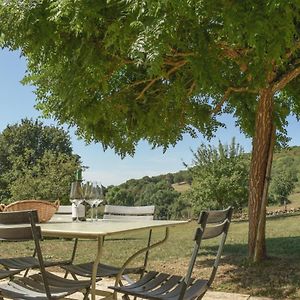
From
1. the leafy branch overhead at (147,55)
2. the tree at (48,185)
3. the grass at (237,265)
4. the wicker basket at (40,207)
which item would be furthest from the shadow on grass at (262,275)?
the tree at (48,185)

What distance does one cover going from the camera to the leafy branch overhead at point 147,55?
3.63 meters

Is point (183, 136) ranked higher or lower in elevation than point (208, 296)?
higher

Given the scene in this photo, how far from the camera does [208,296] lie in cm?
499

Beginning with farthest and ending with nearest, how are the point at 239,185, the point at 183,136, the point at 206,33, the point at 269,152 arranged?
the point at 239,185 < the point at 183,136 < the point at 269,152 < the point at 206,33

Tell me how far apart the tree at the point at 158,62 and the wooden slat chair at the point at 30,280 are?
5.82 ft

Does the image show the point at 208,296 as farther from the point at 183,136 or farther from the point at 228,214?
the point at 183,136

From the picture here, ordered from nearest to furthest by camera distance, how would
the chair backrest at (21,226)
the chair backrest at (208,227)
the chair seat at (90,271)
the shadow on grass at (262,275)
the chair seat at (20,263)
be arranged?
the chair backrest at (21,226) < the chair backrest at (208,227) < the chair seat at (90,271) < the chair seat at (20,263) < the shadow on grass at (262,275)

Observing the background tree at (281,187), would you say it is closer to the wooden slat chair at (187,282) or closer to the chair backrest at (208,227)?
the wooden slat chair at (187,282)

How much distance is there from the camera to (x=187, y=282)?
2.53 meters

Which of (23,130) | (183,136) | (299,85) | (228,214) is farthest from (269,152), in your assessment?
(23,130)

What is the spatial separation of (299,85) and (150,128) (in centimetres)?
257

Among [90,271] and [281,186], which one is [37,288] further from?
[281,186]

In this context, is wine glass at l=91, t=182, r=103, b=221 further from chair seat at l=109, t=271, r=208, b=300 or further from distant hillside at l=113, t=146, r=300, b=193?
distant hillside at l=113, t=146, r=300, b=193

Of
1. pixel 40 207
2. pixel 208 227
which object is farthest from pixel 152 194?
pixel 208 227
